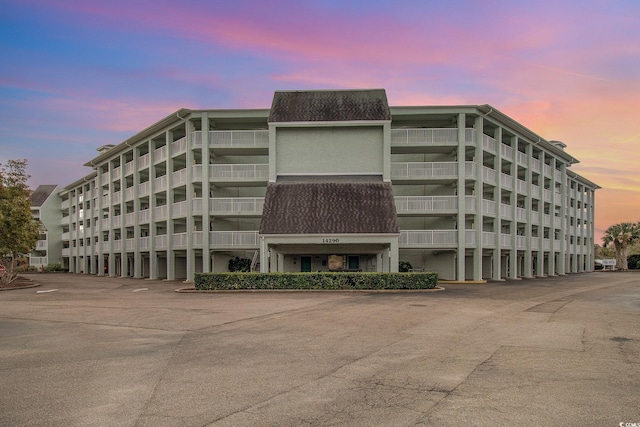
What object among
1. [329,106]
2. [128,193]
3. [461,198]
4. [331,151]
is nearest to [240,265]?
[331,151]

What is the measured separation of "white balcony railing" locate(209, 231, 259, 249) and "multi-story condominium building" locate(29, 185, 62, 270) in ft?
154

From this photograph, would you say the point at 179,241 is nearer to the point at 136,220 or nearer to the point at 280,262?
the point at 136,220

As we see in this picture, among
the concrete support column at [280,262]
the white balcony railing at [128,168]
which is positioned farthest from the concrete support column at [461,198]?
the white balcony railing at [128,168]

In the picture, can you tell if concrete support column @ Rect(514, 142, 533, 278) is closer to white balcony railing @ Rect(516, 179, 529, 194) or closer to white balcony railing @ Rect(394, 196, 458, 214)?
white balcony railing @ Rect(516, 179, 529, 194)

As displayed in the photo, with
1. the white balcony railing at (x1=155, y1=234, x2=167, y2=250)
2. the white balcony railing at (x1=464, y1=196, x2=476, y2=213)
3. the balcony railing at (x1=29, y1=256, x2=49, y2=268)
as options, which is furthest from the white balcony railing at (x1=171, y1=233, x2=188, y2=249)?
the balcony railing at (x1=29, y1=256, x2=49, y2=268)

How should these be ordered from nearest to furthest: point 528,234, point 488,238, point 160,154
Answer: point 488,238, point 160,154, point 528,234

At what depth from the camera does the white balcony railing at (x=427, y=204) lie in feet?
117

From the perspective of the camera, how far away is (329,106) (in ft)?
117

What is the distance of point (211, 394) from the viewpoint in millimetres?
Result: 7164

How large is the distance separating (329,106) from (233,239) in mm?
12404

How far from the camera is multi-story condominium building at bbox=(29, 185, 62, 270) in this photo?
71.6 m

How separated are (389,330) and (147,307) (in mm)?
10930

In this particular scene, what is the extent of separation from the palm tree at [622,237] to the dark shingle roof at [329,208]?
50554 mm

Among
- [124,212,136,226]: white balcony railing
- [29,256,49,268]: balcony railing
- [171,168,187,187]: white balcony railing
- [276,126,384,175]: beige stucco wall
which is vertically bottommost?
[29,256,49,268]: balcony railing
